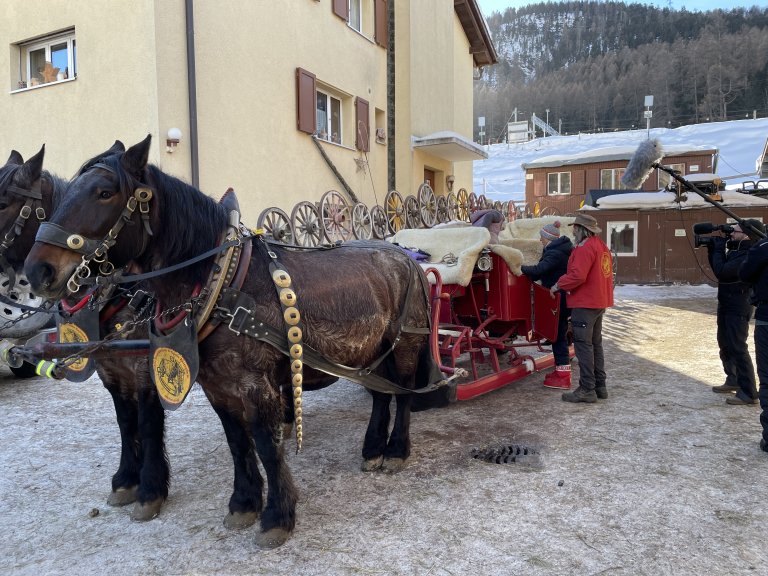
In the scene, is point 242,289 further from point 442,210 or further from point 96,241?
point 442,210

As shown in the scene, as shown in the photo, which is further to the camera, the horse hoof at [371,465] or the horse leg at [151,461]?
the horse hoof at [371,465]

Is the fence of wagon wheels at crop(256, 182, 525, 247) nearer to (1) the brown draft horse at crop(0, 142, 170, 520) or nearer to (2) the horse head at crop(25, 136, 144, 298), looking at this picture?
(1) the brown draft horse at crop(0, 142, 170, 520)

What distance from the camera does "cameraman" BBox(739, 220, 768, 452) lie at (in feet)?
12.4

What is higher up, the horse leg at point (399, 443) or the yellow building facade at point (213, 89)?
the yellow building facade at point (213, 89)

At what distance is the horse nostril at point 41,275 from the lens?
2283mm

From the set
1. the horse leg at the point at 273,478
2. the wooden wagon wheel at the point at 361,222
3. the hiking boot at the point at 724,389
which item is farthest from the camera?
the wooden wagon wheel at the point at 361,222

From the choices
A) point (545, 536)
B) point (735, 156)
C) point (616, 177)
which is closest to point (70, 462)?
point (545, 536)

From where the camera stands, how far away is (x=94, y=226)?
239cm

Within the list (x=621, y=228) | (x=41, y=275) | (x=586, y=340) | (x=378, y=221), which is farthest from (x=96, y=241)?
(x=621, y=228)

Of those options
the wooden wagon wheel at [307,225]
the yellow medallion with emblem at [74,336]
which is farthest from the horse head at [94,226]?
the wooden wagon wheel at [307,225]

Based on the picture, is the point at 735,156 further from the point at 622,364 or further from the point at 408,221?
the point at 622,364

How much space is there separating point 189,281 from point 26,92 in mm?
8501

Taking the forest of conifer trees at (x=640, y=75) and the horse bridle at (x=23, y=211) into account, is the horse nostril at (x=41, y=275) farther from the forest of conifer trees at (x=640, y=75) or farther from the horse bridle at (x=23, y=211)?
the forest of conifer trees at (x=640, y=75)

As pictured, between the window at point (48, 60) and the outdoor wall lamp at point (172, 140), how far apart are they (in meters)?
2.39
